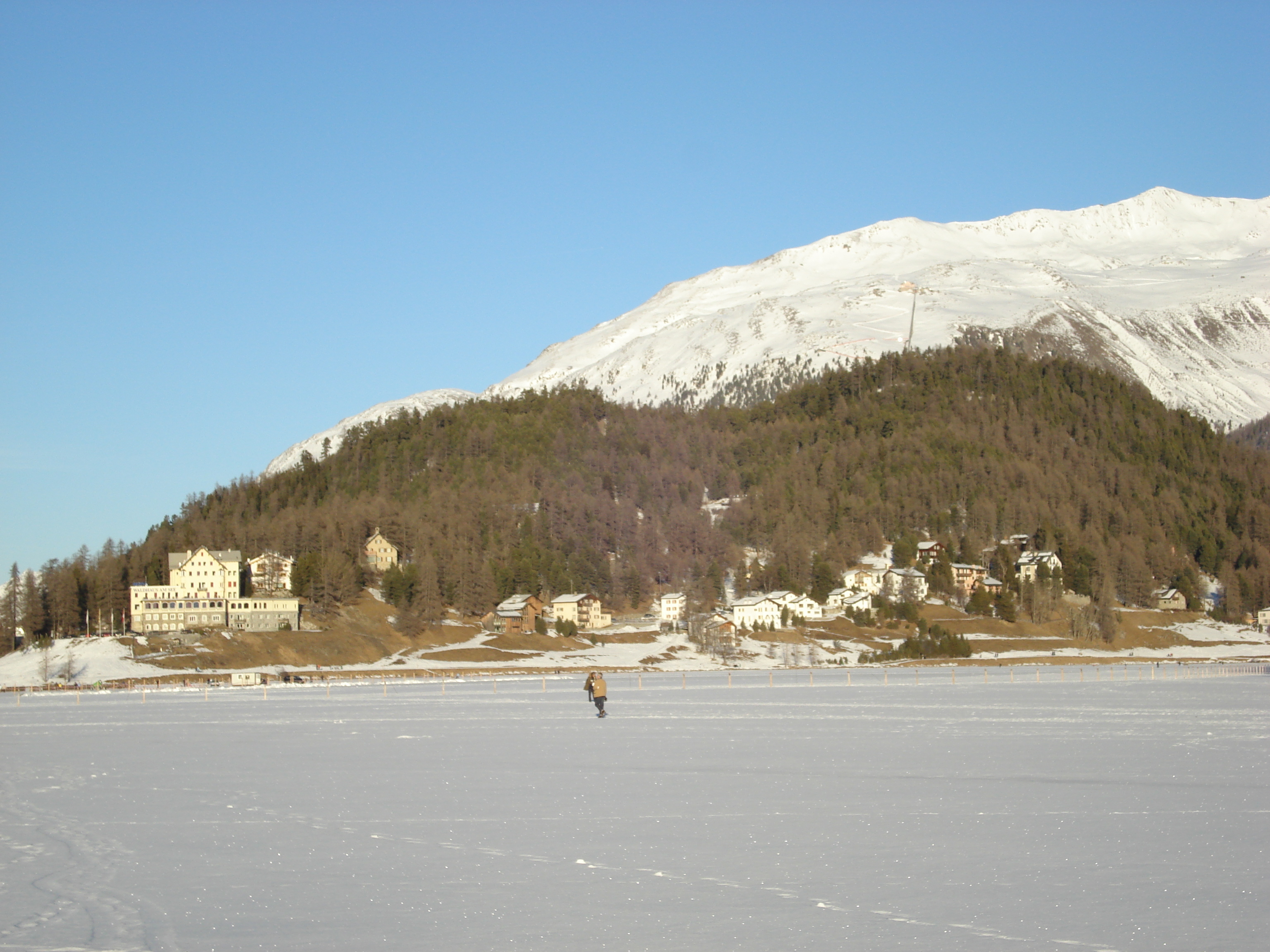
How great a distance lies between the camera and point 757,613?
193 metres

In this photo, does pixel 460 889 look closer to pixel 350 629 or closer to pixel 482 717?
pixel 482 717

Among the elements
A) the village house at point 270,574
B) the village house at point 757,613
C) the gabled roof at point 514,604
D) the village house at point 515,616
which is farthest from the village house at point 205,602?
the village house at point 757,613

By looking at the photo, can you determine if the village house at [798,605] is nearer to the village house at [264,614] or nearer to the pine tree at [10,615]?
the village house at [264,614]

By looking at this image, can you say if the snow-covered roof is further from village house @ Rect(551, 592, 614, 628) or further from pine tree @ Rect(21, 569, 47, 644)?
village house @ Rect(551, 592, 614, 628)

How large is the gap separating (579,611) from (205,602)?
184ft

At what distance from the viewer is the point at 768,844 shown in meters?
22.0

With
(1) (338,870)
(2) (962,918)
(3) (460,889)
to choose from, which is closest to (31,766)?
(1) (338,870)

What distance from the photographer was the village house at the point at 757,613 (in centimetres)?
19025

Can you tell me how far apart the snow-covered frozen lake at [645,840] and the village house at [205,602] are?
393 feet

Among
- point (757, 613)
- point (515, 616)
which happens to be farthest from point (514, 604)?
point (757, 613)

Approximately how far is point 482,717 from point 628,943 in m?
43.9

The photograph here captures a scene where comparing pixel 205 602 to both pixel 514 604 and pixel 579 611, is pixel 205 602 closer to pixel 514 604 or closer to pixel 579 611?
pixel 514 604

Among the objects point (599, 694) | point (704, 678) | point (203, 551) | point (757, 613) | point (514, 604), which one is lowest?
point (704, 678)

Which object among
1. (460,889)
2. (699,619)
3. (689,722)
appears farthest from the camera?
(699,619)
